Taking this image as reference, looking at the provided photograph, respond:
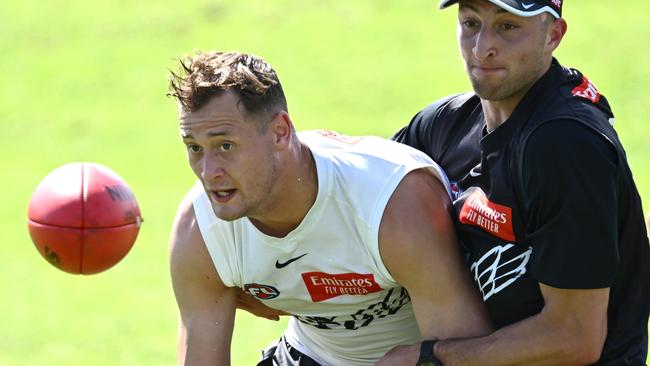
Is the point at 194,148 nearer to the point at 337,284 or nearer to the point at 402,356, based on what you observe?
the point at 337,284

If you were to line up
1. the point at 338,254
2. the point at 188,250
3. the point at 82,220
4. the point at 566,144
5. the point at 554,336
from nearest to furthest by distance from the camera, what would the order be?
1. the point at 566,144
2. the point at 554,336
3. the point at 338,254
4. the point at 188,250
5. the point at 82,220

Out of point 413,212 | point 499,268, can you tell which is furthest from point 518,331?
point 413,212

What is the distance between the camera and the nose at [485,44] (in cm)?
504

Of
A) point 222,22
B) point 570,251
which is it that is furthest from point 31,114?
point 570,251

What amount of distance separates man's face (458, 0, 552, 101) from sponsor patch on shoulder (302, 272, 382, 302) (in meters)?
0.92

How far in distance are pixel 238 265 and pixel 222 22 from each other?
45.6 feet

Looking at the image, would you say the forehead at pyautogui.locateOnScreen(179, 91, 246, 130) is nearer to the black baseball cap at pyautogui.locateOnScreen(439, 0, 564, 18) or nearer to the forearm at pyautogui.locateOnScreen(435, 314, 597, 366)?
the black baseball cap at pyautogui.locateOnScreen(439, 0, 564, 18)

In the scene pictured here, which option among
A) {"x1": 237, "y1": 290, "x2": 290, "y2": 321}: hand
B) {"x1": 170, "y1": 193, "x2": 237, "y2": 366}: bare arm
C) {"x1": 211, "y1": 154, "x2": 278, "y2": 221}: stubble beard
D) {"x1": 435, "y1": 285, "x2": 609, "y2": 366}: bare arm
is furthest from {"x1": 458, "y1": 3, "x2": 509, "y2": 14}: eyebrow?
{"x1": 237, "y1": 290, "x2": 290, "y2": 321}: hand

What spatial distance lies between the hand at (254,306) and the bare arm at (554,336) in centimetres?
110

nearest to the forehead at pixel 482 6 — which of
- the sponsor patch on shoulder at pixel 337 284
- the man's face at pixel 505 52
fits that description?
the man's face at pixel 505 52

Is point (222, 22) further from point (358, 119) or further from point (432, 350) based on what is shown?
point (432, 350)

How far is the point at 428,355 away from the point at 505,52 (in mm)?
1237

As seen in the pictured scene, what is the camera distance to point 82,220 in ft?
21.9

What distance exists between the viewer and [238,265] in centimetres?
553
